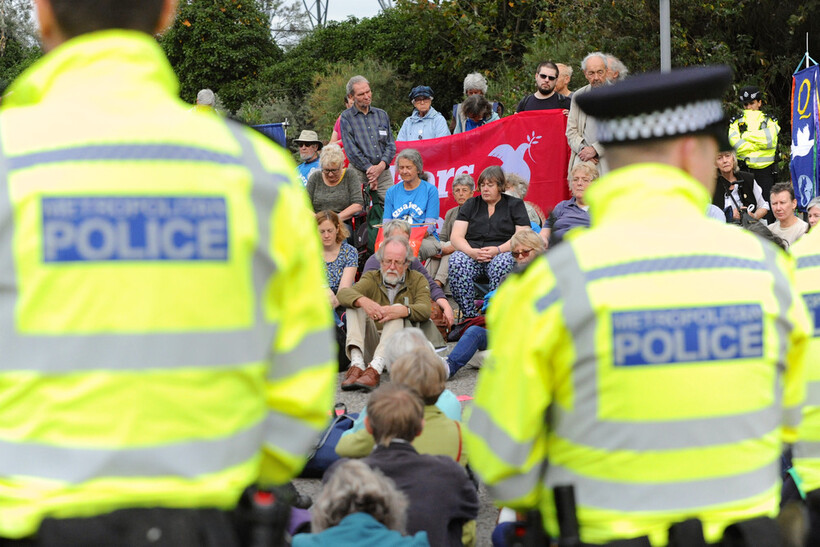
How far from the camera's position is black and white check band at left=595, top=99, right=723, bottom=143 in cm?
248

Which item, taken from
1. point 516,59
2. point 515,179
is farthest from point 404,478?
point 516,59

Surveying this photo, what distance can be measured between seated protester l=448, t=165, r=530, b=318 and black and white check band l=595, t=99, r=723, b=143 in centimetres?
641

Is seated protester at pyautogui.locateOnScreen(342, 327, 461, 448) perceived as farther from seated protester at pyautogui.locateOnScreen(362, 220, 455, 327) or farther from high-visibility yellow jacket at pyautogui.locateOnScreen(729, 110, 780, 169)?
high-visibility yellow jacket at pyautogui.locateOnScreen(729, 110, 780, 169)

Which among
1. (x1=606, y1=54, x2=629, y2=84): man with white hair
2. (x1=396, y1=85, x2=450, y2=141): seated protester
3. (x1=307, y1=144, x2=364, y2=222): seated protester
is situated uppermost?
(x1=606, y1=54, x2=629, y2=84): man with white hair

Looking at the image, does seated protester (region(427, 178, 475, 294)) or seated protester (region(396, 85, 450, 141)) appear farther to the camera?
seated protester (region(396, 85, 450, 141))

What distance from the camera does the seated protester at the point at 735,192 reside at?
10977mm

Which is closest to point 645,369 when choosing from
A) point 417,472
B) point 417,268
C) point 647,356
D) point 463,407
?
point 647,356

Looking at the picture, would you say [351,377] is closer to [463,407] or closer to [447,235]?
[463,407]

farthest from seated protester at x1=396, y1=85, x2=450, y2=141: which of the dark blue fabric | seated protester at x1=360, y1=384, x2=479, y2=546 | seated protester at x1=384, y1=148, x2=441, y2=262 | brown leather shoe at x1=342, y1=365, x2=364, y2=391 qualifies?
the dark blue fabric

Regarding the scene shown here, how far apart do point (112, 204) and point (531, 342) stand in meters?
1.00

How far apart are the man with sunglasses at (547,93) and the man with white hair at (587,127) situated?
1.84 ft

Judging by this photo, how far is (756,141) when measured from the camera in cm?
1206

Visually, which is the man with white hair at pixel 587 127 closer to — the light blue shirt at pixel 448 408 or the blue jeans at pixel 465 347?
the blue jeans at pixel 465 347

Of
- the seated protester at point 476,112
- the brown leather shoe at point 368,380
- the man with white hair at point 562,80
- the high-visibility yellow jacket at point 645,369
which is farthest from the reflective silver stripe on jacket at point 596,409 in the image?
the seated protester at point 476,112
